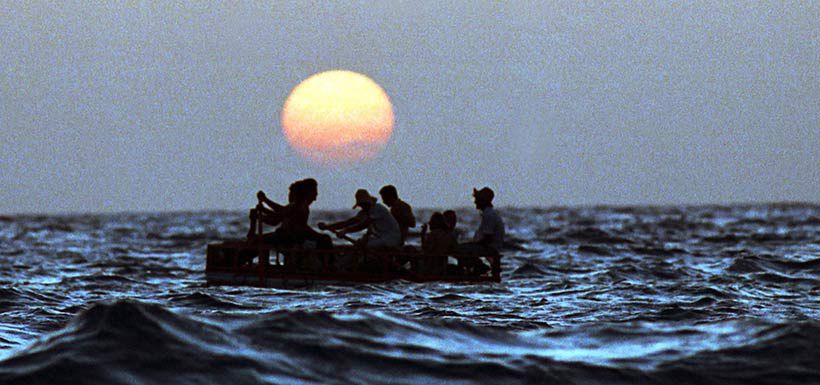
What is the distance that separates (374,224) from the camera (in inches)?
837

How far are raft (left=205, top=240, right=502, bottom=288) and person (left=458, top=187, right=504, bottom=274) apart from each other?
6.6 inches

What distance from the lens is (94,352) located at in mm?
8719

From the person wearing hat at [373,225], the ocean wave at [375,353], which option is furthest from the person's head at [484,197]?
the ocean wave at [375,353]

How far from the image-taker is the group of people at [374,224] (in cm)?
2061

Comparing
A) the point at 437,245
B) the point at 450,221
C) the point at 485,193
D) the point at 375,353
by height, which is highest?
the point at 485,193

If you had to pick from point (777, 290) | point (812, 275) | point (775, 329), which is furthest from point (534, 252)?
point (775, 329)

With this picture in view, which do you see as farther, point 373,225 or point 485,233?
point 485,233

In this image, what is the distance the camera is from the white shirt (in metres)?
22.2

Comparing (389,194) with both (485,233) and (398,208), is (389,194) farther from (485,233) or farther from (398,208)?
(485,233)

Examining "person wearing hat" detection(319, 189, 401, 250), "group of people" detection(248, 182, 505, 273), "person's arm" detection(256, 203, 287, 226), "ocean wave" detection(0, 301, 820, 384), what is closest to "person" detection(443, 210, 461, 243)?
"group of people" detection(248, 182, 505, 273)

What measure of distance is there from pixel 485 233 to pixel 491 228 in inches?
5.5

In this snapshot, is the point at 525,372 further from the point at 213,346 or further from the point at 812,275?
the point at 812,275

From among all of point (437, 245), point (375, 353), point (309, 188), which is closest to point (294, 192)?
point (309, 188)

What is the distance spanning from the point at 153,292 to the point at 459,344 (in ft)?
42.5
